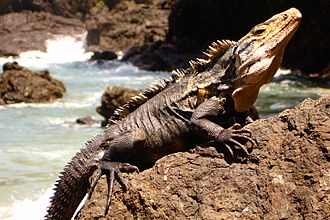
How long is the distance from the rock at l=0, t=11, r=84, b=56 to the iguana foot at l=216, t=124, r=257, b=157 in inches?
1750

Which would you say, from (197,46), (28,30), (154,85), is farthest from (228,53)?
(28,30)

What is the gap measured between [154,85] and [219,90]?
0.63m

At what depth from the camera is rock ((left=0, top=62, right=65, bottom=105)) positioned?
16.5m

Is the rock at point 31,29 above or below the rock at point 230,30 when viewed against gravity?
below

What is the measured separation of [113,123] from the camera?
4152 mm

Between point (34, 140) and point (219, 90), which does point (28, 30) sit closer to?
point (34, 140)

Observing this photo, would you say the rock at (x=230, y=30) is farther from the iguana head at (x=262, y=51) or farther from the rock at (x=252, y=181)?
the rock at (x=252, y=181)

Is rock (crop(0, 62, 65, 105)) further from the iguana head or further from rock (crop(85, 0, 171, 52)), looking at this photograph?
rock (crop(85, 0, 171, 52))

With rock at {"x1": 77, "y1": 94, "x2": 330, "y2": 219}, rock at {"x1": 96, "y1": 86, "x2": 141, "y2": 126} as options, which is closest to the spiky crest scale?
rock at {"x1": 77, "y1": 94, "x2": 330, "y2": 219}

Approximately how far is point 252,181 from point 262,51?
0.91 m

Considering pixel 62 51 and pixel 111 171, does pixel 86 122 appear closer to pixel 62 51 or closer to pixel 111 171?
pixel 111 171

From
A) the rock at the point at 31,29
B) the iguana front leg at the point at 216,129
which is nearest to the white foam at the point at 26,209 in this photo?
the iguana front leg at the point at 216,129

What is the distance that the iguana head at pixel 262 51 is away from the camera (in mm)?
3451

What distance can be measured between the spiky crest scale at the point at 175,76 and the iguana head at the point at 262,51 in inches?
11.8
